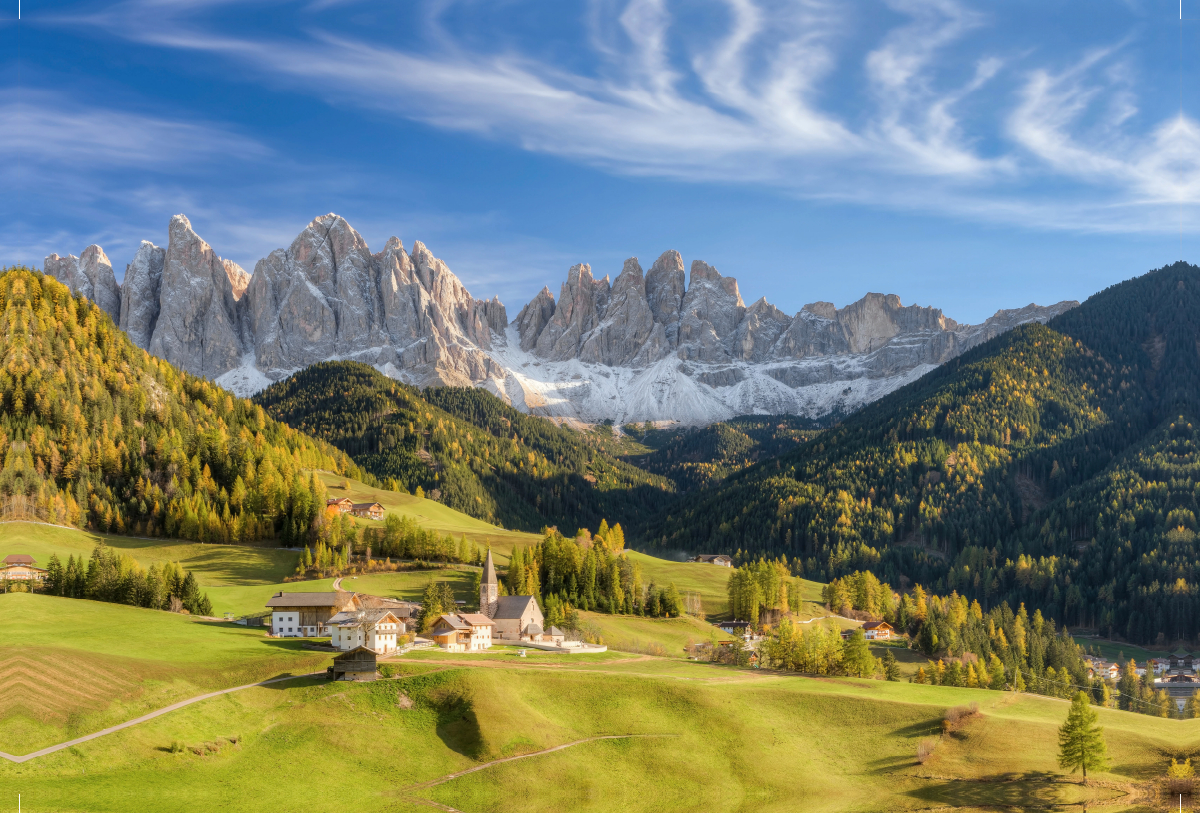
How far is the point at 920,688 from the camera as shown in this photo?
8562 centimetres

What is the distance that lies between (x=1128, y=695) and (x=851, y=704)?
73765 mm

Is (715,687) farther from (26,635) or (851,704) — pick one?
(26,635)

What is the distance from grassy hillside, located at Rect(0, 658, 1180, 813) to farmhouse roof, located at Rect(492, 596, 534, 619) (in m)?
29.2

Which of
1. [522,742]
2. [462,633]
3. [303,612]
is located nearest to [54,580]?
[303,612]

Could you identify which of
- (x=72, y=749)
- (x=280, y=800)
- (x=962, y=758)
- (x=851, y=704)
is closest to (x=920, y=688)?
(x=851, y=704)

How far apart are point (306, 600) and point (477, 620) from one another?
18410 mm

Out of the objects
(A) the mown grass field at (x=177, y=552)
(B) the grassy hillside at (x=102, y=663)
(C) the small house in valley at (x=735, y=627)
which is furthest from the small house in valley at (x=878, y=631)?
(B) the grassy hillside at (x=102, y=663)

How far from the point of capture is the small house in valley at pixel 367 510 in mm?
181750

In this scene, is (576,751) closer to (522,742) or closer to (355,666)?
(522,742)

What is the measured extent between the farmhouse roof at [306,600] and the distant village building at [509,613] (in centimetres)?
1593

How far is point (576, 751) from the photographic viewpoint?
66500mm

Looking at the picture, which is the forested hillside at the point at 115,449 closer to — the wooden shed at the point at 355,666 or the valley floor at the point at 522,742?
the valley floor at the point at 522,742

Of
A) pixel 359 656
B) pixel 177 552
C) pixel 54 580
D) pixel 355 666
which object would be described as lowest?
pixel 355 666

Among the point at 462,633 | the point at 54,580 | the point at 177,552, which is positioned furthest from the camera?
the point at 177,552
